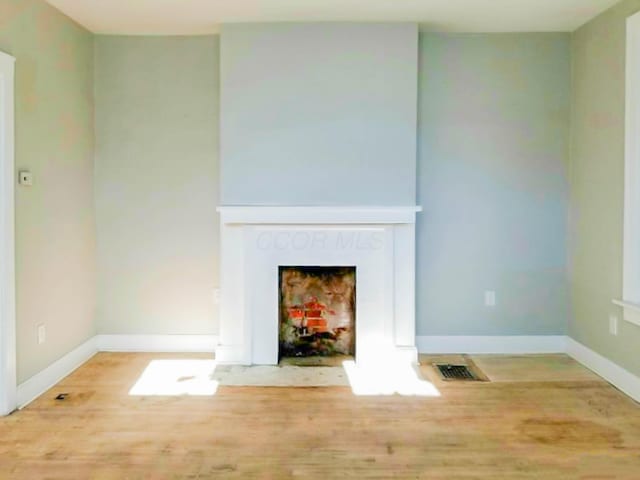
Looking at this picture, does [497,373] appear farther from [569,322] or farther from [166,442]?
[166,442]

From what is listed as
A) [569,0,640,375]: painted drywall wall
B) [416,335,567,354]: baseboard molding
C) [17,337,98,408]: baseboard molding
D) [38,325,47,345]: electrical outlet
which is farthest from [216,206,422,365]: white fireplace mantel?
[569,0,640,375]: painted drywall wall

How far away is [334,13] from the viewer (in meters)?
3.59

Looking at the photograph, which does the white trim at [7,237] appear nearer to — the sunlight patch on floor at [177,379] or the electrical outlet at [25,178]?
the electrical outlet at [25,178]

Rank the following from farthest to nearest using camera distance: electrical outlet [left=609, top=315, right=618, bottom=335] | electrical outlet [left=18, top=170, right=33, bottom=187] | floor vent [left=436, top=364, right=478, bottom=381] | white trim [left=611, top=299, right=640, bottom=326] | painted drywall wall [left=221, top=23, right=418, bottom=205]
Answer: painted drywall wall [left=221, top=23, right=418, bottom=205] < floor vent [left=436, top=364, right=478, bottom=381] < electrical outlet [left=609, top=315, right=618, bottom=335] < white trim [left=611, top=299, right=640, bottom=326] < electrical outlet [left=18, top=170, right=33, bottom=187]

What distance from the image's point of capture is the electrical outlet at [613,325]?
3.47m

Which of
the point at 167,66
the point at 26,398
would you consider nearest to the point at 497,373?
the point at 26,398

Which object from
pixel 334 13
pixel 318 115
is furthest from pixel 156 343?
pixel 334 13

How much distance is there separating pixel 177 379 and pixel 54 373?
0.80 meters

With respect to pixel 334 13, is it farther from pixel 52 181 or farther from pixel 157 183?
pixel 52 181

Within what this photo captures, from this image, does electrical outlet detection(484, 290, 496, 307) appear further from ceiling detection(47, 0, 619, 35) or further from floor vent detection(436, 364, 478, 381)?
ceiling detection(47, 0, 619, 35)

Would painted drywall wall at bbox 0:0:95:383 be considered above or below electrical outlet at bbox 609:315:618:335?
above

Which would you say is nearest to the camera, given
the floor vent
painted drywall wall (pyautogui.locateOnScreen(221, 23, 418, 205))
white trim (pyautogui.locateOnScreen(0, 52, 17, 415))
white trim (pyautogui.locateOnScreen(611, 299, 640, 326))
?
white trim (pyautogui.locateOnScreen(0, 52, 17, 415))

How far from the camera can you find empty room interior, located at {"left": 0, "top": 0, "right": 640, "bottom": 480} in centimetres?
315

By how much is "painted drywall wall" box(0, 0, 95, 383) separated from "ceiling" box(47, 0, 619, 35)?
0.98 ft
